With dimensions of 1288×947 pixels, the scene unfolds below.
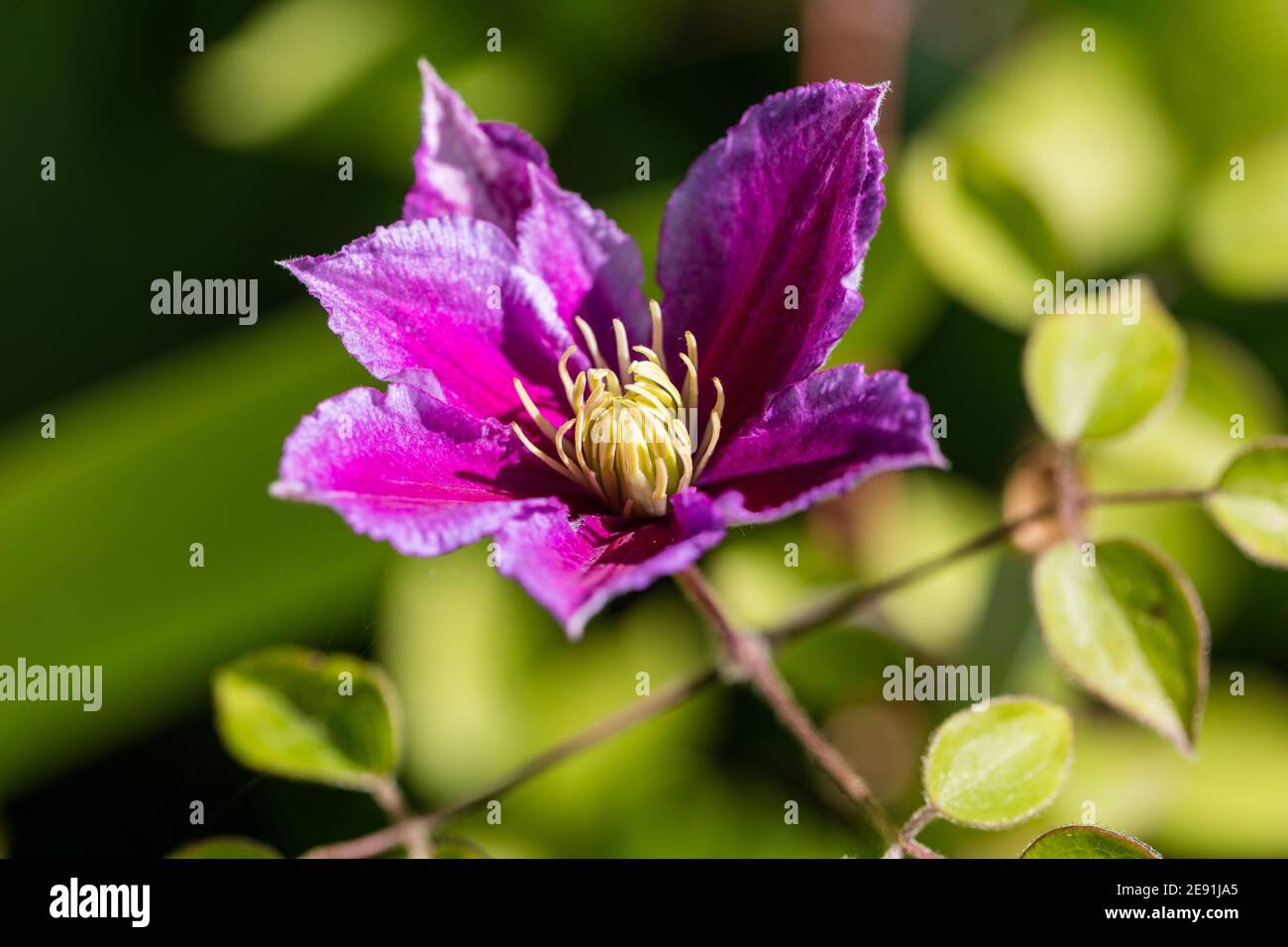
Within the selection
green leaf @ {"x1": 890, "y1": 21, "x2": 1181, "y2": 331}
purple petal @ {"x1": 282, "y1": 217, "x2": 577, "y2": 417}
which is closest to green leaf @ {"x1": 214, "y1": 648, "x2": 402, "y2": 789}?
purple petal @ {"x1": 282, "y1": 217, "x2": 577, "y2": 417}

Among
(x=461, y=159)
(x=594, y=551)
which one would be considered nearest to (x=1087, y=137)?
(x=461, y=159)

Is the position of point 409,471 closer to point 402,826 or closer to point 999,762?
point 402,826

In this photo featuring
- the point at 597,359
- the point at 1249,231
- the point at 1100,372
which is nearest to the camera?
the point at 597,359

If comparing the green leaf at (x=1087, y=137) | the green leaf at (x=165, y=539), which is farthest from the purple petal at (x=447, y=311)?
the green leaf at (x=1087, y=137)
